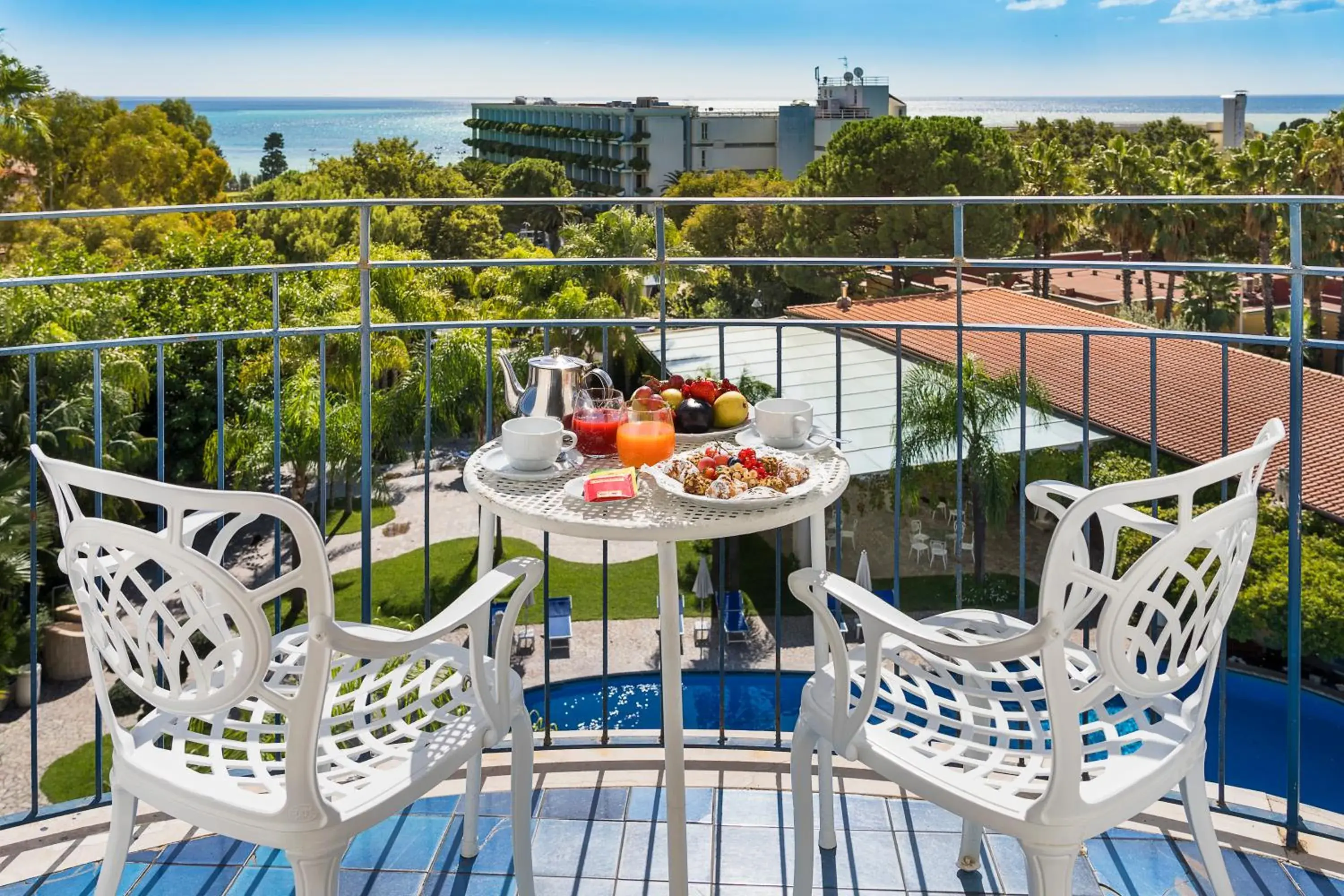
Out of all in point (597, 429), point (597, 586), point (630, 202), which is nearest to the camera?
point (597, 429)

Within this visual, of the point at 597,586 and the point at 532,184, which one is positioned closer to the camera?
the point at 597,586

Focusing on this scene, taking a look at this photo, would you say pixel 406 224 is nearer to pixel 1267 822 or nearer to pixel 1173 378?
pixel 1173 378

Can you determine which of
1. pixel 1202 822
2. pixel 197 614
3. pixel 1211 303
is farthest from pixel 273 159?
pixel 1202 822

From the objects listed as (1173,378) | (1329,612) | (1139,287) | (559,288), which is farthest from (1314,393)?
(1139,287)

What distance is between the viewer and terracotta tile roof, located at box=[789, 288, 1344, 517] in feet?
56.2

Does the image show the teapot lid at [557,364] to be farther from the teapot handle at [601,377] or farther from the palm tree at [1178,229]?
the palm tree at [1178,229]

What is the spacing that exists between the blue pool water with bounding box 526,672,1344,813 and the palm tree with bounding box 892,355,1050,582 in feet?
16.8

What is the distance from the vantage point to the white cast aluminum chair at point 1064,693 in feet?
4.69

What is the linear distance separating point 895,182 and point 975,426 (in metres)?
17.8

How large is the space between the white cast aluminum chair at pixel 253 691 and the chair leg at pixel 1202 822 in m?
1.08

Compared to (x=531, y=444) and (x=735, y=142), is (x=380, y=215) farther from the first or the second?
(x=735, y=142)

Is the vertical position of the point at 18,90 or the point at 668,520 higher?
the point at 18,90

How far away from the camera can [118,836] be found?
1620mm

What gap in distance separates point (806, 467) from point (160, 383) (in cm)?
140
